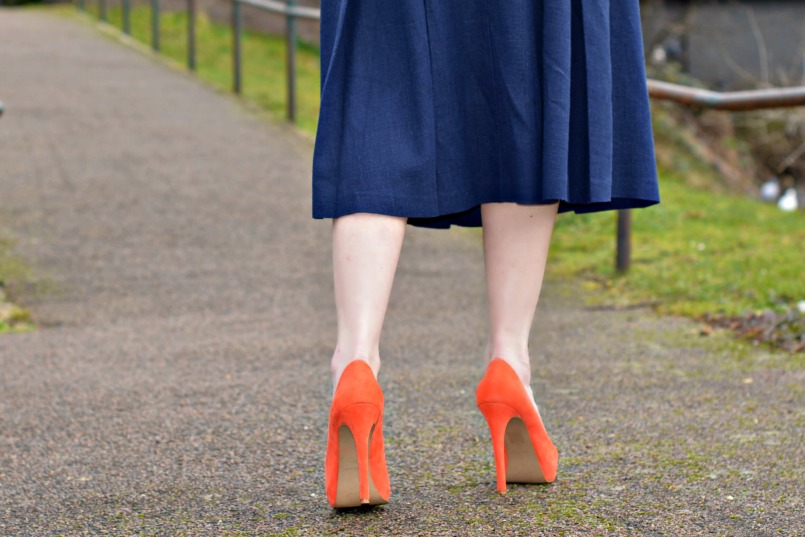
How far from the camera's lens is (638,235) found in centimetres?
505

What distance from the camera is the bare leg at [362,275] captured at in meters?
1.75

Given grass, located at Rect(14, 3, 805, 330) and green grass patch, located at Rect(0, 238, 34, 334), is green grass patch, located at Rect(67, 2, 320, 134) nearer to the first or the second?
grass, located at Rect(14, 3, 805, 330)

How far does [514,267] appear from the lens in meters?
1.90

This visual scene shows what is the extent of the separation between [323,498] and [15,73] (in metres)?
8.54

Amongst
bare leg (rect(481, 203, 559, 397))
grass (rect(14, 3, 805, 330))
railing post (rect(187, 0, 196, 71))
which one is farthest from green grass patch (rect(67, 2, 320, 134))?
bare leg (rect(481, 203, 559, 397))

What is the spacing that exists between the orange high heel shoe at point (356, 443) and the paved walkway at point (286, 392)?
2.4 inches

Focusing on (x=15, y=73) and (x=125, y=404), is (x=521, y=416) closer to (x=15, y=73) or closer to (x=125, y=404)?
(x=125, y=404)

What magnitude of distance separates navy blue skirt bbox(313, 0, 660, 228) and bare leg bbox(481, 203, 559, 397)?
0.18 ft

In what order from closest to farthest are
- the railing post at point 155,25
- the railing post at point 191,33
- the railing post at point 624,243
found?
the railing post at point 624,243 < the railing post at point 191,33 < the railing post at point 155,25

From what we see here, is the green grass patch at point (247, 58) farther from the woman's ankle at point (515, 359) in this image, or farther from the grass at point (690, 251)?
the woman's ankle at point (515, 359)

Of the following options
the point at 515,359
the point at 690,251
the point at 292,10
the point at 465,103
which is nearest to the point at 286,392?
the point at 515,359

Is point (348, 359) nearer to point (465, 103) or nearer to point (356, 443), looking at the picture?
point (356, 443)

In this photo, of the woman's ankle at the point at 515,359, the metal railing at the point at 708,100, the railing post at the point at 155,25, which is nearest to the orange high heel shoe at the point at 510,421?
the woman's ankle at the point at 515,359

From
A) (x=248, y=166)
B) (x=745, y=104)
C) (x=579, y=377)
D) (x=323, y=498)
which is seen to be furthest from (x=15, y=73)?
(x=323, y=498)
